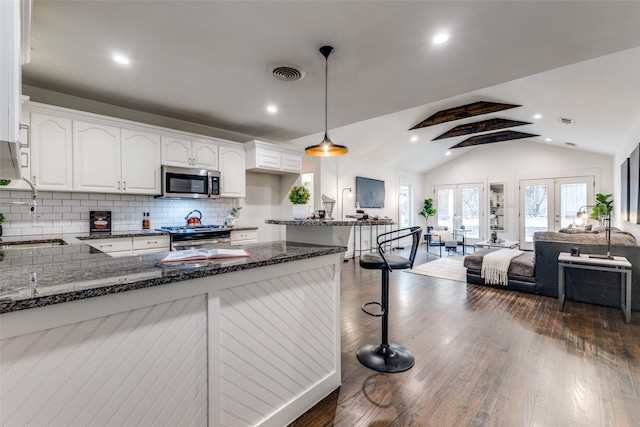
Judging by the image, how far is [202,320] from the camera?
1.28 m

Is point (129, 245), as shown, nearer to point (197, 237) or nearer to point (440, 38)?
point (197, 237)

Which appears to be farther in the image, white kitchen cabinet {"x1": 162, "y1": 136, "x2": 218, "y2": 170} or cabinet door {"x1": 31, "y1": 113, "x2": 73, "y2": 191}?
white kitchen cabinet {"x1": 162, "y1": 136, "x2": 218, "y2": 170}

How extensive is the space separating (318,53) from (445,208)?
909 centimetres

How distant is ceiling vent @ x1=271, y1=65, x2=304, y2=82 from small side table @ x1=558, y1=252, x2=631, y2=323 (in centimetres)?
360

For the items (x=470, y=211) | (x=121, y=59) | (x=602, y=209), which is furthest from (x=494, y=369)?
(x=470, y=211)

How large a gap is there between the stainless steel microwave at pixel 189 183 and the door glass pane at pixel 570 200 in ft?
29.4

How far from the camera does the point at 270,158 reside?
452 cm

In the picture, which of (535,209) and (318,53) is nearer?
(318,53)

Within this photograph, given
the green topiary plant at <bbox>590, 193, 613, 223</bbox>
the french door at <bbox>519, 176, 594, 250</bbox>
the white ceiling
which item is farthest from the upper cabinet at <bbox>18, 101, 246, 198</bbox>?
the french door at <bbox>519, 176, 594, 250</bbox>

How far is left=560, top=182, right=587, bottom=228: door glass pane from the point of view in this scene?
24.9 ft

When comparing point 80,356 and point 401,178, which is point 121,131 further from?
point 401,178

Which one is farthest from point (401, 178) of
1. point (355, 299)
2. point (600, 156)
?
point (355, 299)

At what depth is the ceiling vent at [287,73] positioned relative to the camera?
2518 millimetres

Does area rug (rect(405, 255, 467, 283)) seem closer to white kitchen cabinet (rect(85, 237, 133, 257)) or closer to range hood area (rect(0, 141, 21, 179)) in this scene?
white kitchen cabinet (rect(85, 237, 133, 257))
